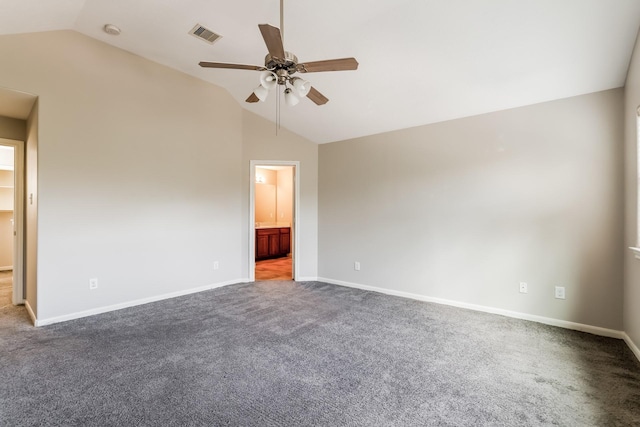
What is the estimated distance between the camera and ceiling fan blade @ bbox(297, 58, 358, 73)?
2064 millimetres

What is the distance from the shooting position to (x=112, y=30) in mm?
3172

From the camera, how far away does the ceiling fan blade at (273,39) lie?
173 cm

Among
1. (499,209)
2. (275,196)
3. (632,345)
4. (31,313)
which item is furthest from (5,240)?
(632,345)

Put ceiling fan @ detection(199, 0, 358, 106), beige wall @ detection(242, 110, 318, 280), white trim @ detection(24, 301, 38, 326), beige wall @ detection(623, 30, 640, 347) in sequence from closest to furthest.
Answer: ceiling fan @ detection(199, 0, 358, 106)
beige wall @ detection(623, 30, 640, 347)
white trim @ detection(24, 301, 38, 326)
beige wall @ detection(242, 110, 318, 280)

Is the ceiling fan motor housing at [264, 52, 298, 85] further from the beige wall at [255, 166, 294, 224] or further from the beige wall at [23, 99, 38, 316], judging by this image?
the beige wall at [255, 166, 294, 224]

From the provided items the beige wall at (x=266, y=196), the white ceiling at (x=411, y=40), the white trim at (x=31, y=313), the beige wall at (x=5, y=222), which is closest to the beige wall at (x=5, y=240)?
the beige wall at (x=5, y=222)

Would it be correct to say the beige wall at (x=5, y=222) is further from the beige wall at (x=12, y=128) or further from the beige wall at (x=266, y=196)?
the beige wall at (x=266, y=196)

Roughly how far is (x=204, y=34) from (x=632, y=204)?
14.3 feet

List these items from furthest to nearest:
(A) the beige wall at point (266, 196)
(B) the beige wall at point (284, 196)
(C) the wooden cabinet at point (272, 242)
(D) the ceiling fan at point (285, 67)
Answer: (B) the beige wall at point (284, 196) < (A) the beige wall at point (266, 196) < (C) the wooden cabinet at point (272, 242) < (D) the ceiling fan at point (285, 67)

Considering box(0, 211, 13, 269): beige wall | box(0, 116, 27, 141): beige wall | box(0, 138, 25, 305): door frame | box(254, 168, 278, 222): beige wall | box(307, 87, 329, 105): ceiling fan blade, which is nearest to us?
box(307, 87, 329, 105): ceiling fan blade

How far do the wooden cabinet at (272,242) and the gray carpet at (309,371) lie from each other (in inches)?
138

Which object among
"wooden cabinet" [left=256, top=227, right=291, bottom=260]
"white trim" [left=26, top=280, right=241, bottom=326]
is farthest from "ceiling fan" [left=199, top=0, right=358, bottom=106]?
"wooden cabinet" [left=256, top=227, right=291, bottom=260]

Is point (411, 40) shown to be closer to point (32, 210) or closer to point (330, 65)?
point (330, 65)

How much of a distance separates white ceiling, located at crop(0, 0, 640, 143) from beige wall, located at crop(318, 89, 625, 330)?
1.15ft
